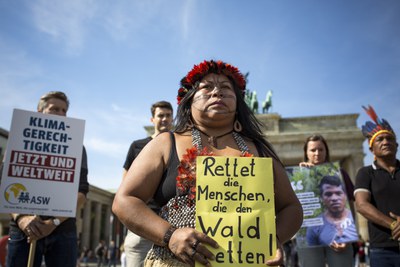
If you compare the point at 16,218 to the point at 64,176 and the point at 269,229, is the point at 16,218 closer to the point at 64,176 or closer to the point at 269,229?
the point at 64,176

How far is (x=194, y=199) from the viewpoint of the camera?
181cm

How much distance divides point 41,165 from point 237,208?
7.96ft

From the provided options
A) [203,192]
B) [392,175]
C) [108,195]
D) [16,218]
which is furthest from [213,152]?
[108,195]

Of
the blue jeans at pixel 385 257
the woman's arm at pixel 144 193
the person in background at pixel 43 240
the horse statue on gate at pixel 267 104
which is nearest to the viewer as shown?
the woman's arm at pixel 144 193

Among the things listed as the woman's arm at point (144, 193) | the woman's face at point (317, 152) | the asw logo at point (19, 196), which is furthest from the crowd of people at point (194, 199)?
the woman's face at point (317, 152)

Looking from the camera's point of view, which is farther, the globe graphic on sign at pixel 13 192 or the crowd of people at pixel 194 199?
the globe graphic on sign at pixel 13 192

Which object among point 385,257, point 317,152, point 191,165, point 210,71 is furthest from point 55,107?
point 385,257

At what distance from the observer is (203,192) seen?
1692 mm

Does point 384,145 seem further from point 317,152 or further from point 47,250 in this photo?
point 47,250

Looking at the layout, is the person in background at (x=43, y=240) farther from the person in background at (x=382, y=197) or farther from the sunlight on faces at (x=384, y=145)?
the sunlight on faces at (x=384, y=145)

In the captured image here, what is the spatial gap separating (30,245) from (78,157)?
3.03ft

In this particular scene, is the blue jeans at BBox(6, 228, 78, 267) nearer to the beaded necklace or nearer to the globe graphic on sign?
the globe graphic on sign

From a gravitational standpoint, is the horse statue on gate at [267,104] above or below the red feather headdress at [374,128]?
above

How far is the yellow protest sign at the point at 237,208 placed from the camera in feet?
5.21
